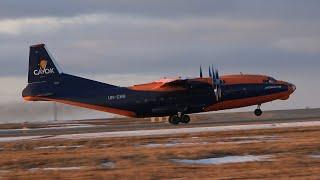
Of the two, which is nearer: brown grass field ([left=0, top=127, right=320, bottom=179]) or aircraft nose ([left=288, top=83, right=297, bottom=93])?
brown grass field ([left=0, top=127, right=320, bottom=179])

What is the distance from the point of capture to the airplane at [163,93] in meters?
53.6

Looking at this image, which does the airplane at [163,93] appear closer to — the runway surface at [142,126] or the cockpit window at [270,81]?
the cockpit window at [270,81]

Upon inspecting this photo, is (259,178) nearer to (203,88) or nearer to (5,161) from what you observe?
(5,161)

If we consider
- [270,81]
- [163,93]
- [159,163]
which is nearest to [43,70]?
[163,93]

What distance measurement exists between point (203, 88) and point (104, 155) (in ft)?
101

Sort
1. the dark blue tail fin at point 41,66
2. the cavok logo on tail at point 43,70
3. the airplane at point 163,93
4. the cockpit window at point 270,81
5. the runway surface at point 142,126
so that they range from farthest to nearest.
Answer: the cavok logo on tail at point 43,70 < the dark blue tail fin at point 41,66 < the cockpit window at point 270,81 < the airplane at point 163,93 < the runway surface at point 142,126

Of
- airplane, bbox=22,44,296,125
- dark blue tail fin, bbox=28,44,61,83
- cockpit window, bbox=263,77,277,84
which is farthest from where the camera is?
dark blue tail fin, bbox=28,44,61,83

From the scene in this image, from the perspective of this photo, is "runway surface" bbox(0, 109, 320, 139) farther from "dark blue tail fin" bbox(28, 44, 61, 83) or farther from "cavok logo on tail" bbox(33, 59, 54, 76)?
"cavok logo on tail" bbox(33, 59, 54, 76)

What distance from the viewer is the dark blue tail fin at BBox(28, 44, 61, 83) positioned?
56.6m

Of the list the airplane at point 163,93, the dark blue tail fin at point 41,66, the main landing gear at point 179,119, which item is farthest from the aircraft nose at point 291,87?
the dark blue tail fin at point 41,66

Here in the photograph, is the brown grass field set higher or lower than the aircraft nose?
lower

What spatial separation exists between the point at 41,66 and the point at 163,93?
12.0 meters

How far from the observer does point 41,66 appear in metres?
57.0

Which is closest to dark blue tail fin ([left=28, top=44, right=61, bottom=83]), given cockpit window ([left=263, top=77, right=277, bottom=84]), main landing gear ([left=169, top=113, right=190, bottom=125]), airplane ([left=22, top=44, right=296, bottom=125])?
airplane ([left=22, top=44, right=296, bottom=125])
